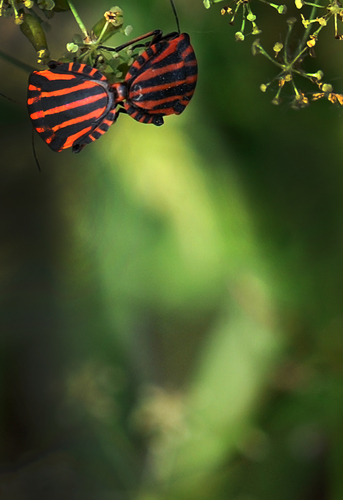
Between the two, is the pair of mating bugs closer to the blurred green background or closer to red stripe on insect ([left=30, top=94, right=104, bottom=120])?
red stripe on insect ([left=30, top=94, right=104, bottom=120])

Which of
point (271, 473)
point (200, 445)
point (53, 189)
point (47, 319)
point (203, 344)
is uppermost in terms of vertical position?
point (53, 189)

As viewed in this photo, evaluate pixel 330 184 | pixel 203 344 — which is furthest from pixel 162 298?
pixel 330 184

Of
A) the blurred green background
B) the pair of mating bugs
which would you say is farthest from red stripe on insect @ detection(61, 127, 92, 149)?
the blurred green background

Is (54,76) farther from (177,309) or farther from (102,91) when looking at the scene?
(177,309)

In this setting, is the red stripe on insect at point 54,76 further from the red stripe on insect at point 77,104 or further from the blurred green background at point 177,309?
the blurred green background at point 177,309

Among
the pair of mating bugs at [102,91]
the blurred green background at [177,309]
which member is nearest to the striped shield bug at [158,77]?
the pair of mating bugs at [102,91]

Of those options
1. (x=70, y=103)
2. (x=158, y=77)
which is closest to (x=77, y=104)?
(x=70, y=103)

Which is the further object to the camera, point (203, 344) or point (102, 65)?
point (203, 344)

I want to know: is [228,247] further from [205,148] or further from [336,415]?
[336,415]
